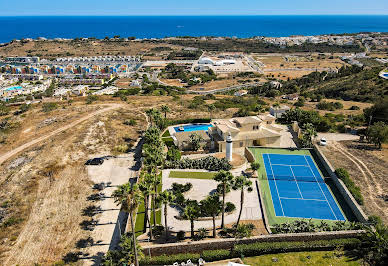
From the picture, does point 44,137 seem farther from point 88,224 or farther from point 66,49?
point 66,49

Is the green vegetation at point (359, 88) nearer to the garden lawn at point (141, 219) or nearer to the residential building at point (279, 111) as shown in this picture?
the residential building at point (279, 111)

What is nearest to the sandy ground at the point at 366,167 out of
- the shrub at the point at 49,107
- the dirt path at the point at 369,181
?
the dirt path at the point at 369,181

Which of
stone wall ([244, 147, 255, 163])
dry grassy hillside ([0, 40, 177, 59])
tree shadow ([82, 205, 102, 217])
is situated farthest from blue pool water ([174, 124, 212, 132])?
dry grassy hillside ([0, 40, 177, 59])

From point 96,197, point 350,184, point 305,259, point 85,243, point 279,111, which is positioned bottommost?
point 85,243

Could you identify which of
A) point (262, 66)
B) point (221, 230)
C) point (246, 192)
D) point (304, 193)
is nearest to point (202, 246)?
point (221, 230)

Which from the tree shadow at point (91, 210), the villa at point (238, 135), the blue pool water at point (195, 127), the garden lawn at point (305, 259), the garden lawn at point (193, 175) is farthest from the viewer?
the blue pool water at point (195, 127)

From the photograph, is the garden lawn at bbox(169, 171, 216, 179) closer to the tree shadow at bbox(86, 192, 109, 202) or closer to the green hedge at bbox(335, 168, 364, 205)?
the tree shadow at bbox(86, 192, 109, 202)

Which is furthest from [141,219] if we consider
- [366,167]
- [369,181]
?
[366,167]
